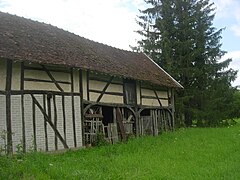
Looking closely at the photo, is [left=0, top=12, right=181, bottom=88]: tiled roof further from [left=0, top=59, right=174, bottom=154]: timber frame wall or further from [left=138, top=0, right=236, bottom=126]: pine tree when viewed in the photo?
[left=138, top=0, right=236, bottom=126]: pine tree

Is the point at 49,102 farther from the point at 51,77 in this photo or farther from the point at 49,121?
the point at 51,77

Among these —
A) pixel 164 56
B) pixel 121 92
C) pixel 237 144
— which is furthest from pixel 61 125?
pixel 164 56

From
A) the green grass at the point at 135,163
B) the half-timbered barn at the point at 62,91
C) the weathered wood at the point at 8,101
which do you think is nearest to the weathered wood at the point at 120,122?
the half-timbered barn at the point at 62,91

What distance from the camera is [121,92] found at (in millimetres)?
18938

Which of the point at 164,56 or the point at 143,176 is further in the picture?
the point at 164,56

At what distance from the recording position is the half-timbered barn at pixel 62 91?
12633 millimetres

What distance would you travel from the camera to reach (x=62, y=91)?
14656 millimetres

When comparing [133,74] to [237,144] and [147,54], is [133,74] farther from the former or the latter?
[147,54]

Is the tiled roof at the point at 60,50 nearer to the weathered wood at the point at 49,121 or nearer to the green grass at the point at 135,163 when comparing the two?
the weathered wood at the point at 49,121

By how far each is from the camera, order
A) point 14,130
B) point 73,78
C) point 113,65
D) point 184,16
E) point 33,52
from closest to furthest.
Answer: point 14,130, point 33,52, point 73,78, point 113,65, point 184,16

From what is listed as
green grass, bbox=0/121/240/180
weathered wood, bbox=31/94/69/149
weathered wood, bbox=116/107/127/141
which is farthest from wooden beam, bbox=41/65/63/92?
weathered wood, bbox=116/107/127/141

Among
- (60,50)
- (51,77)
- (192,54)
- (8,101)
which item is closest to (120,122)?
(60,50)

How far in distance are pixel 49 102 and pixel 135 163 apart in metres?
4.57

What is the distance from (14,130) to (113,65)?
25.1ft
